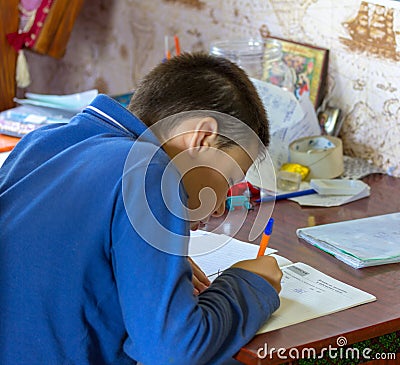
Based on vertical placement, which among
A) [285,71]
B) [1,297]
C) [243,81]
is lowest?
[1,297]

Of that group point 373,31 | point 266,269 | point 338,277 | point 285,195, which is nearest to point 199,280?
point 266,269

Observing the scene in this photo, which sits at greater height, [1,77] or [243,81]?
[243,81]

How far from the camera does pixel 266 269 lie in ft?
4.14

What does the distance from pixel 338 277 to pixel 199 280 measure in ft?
0.79

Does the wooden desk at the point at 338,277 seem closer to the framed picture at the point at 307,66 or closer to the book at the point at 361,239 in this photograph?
the book at the point at 361,239

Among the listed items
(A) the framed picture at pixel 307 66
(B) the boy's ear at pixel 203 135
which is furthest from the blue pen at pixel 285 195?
(B) the boy's ear at pixel 203 135

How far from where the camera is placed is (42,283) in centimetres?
114

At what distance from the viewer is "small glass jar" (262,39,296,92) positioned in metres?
2.14

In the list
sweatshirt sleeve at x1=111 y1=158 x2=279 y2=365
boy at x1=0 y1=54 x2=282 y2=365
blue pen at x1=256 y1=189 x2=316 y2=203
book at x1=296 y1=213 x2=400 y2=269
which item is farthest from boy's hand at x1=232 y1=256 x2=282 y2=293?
blue pen at x1=256 y1=189 x2=316 y2=203

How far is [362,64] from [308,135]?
0.21 m

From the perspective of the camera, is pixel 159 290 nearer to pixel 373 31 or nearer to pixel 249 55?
pixel 373 31

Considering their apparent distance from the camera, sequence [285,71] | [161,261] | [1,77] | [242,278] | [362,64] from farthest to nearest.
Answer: [1,77]
[285,71]
[362,64]
[242,278]
[161,261]

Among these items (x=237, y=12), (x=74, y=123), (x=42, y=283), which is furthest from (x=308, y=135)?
(x=42, y=283)

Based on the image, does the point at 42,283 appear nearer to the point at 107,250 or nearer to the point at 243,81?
→ the point at 107,250
